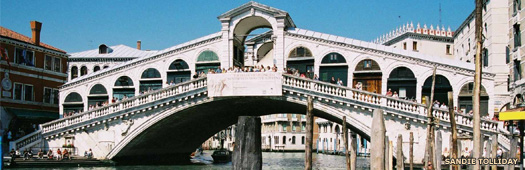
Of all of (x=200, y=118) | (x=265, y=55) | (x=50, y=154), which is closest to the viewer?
(x=50, y=154)

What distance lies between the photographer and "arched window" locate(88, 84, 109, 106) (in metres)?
31.2

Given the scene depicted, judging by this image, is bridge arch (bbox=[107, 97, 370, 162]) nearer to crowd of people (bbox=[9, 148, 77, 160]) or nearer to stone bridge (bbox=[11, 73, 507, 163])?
stone bridge (bbox=[11, 73, 507, 163])

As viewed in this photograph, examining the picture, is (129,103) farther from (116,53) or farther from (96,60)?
(116,53)

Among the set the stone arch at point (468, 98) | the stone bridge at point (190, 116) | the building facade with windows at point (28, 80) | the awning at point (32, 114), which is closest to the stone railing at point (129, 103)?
the stone bridge at point (190, 116)

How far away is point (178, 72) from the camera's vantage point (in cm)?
3000

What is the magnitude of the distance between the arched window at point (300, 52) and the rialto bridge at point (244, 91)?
1.9 inches

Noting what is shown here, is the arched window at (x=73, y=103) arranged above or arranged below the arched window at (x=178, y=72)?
below

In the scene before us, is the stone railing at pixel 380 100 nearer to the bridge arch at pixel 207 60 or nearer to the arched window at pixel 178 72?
the bridge arch at pixel 207 60

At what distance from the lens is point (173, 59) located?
1185 inches

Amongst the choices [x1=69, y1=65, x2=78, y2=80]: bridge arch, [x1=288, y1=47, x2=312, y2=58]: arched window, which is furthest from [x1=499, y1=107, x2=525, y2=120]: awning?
[x1=69, y1=65, x2=78, y2=80]: bridge arch

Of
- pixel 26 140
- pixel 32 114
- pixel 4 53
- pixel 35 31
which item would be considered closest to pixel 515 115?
pixel 26 140

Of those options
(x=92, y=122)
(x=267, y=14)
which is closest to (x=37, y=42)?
(x=92, y=122)

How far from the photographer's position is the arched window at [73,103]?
103ft

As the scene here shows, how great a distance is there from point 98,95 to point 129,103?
15.8 ft
